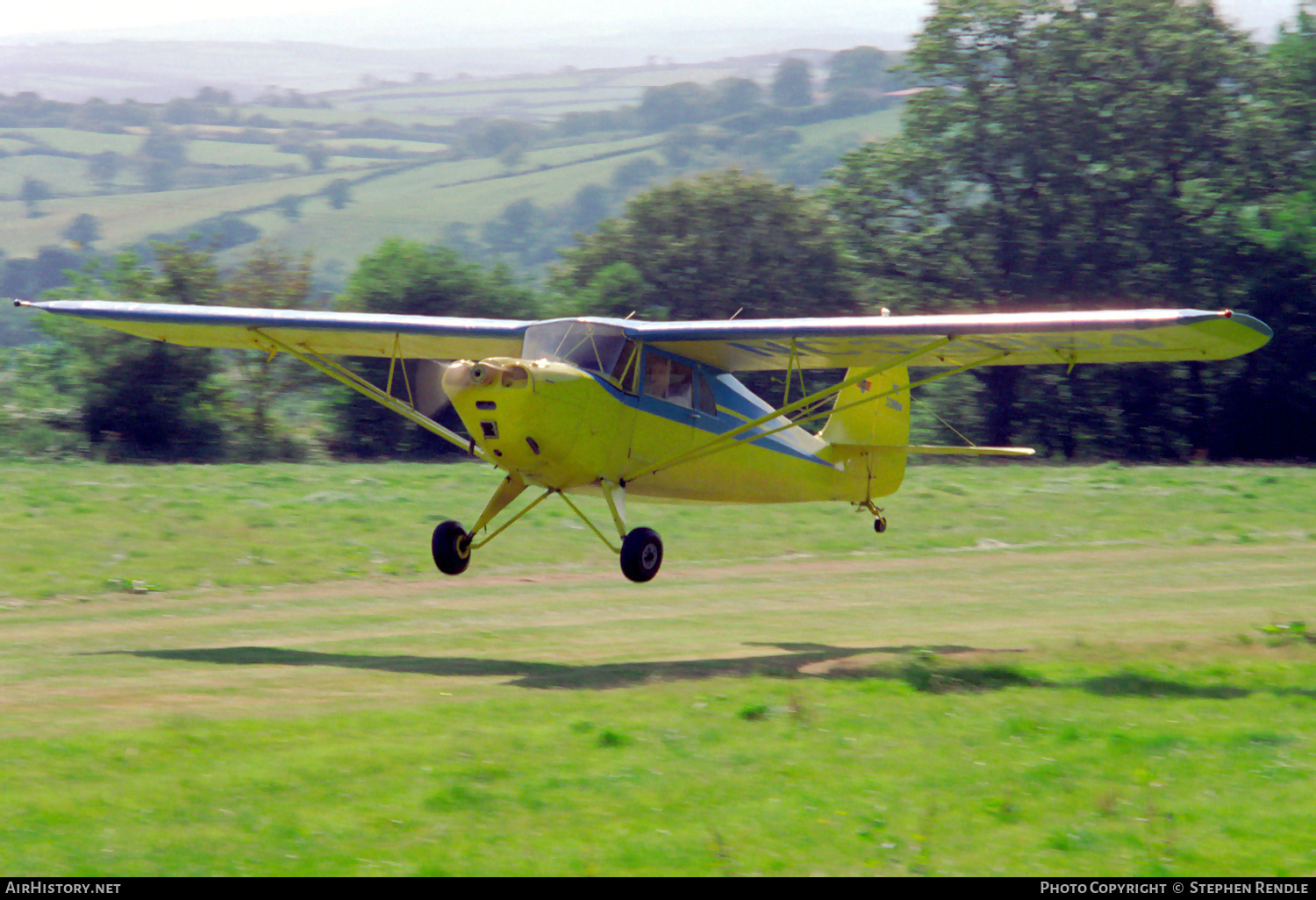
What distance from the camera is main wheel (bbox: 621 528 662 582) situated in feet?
48.8

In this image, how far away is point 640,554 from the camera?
14906 mm

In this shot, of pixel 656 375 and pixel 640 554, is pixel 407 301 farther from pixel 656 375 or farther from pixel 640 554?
pixel 640 554

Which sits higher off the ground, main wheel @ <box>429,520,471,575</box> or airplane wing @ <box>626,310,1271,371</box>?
airplane wing @ <box>626,310,1271,371</box>

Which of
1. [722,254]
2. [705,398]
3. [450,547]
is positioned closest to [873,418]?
[705,398]

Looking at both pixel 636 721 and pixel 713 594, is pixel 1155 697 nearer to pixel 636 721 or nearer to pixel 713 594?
pixel 636 721

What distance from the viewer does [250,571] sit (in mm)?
20719

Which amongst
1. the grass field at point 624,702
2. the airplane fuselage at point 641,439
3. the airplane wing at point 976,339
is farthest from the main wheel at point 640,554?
the airplane wing at point 976,339

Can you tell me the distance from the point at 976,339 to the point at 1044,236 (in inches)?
1550

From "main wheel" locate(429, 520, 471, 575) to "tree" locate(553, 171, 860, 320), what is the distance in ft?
116

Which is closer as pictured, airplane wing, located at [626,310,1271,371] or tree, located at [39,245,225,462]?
airplane wing, located at [626,310,1271,371]

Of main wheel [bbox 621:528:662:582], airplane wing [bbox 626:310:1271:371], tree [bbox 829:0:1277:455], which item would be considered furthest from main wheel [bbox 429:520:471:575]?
tree [bbox 829:0:1277:455]

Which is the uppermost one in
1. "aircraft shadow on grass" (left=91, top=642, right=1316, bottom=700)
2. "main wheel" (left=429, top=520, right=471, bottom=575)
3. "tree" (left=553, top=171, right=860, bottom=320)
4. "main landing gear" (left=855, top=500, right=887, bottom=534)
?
"tree" (left=553, top=171, right=860, bottom=320)

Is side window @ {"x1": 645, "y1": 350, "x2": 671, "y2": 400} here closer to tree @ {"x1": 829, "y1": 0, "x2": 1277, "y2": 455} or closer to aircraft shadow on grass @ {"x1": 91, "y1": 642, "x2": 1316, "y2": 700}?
aircraft shadow on grass @ {"x1": 91, "y1": 642, "x2": 1316, "y2": 700}

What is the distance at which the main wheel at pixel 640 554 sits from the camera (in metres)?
14.9
